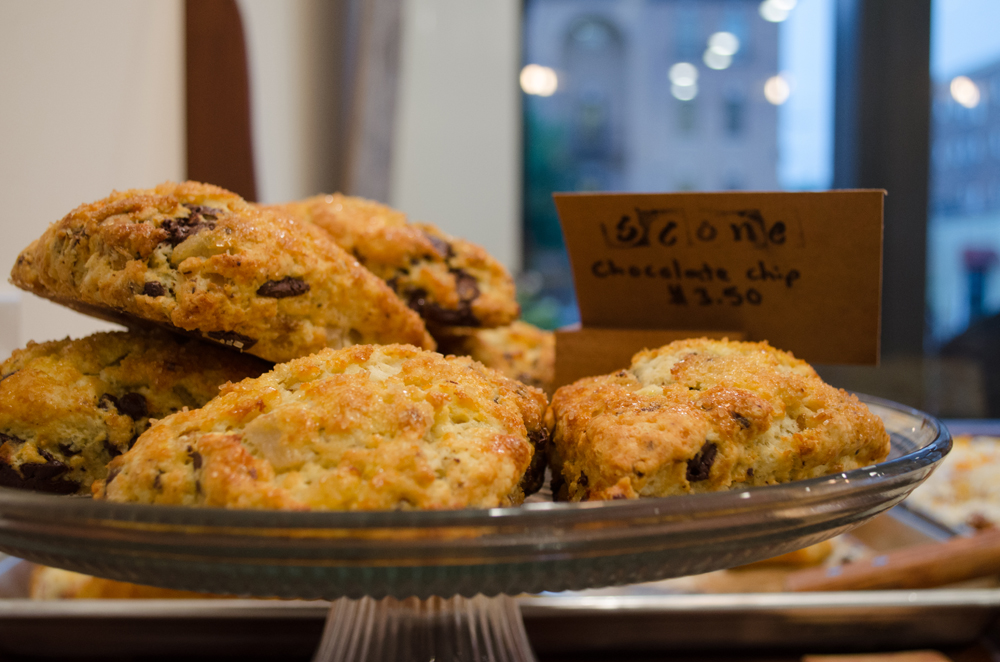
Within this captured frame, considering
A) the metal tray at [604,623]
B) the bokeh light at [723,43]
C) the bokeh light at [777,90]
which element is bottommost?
the metal tray at [604,623]

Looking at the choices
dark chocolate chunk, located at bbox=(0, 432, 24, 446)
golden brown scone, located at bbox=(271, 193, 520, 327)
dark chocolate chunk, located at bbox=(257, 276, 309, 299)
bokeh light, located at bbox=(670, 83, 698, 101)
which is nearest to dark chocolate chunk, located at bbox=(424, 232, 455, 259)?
golden brown scone, located at bbox=(271, 193, 520, 327)

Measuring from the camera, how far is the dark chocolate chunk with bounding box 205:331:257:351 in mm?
671

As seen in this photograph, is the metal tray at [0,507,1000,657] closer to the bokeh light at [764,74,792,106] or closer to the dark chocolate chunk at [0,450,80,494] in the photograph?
the dark chocolate chunk at [0,450,80,494]

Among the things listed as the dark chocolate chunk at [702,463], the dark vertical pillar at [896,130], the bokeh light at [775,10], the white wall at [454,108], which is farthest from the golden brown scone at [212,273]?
the bokeh light at [775,10]

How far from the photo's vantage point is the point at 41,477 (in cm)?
65

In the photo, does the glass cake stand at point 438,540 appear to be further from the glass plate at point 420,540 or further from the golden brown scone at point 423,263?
the golden brown scone at point 423,263

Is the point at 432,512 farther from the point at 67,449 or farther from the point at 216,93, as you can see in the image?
the point at 216,93

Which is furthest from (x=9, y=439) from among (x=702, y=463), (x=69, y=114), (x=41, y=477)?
(x=69, y=114)

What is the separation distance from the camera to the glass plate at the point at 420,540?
0.39 m

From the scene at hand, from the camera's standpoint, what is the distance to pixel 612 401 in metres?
0.65

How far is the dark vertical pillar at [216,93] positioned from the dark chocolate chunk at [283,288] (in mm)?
1063

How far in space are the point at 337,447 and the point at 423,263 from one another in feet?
1.53

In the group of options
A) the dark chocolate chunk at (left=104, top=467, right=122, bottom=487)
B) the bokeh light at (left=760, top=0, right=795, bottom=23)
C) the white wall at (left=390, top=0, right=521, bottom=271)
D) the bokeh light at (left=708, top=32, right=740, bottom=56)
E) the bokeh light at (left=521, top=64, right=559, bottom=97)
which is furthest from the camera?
the bokeh light at (left=521, top=64, right=559, bottom=97)

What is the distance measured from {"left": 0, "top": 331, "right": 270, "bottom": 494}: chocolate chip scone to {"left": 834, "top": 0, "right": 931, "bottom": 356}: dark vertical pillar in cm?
308
